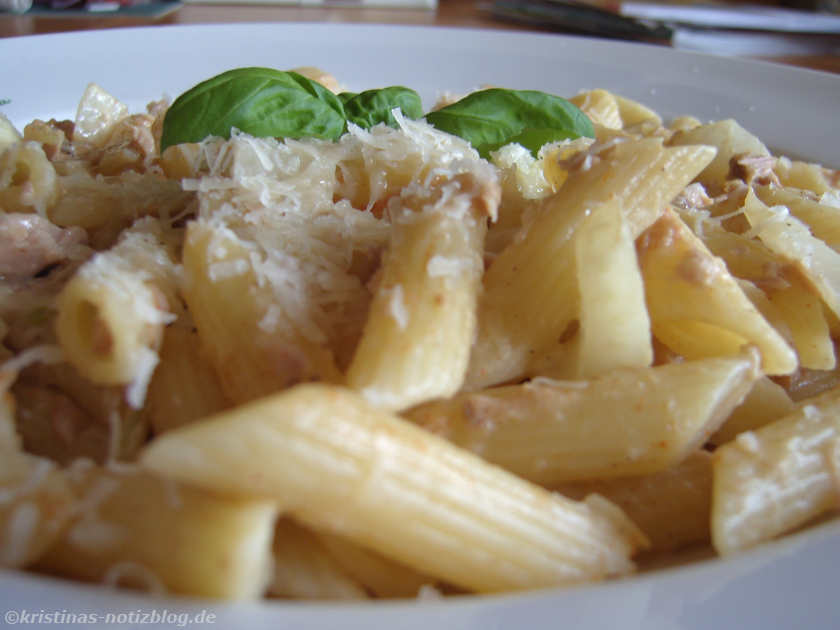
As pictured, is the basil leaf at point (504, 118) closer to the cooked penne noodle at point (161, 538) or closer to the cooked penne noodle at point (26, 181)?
the cooked penne noodle at point (26, 181)

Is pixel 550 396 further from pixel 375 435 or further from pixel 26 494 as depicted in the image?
pixel 26 494

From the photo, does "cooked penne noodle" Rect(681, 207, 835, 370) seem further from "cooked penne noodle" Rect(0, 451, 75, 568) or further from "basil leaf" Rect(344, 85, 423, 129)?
"cooked penne noodle" Rect(0, 451, 75, 568)

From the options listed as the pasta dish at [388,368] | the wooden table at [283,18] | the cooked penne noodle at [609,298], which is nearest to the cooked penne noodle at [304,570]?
the pasta dish at [388,368]

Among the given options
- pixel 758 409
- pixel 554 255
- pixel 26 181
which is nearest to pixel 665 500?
pixel 758 409

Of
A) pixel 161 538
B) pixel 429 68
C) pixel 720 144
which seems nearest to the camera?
pixel 161 538

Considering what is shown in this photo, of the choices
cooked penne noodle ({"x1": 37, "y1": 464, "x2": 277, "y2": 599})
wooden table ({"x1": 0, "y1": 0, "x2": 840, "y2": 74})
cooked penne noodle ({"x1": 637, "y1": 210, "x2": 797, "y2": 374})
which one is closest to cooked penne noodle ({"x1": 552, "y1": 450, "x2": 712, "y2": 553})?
cooked penne noodle ({"x1": 637, "y1": 210, "x2": 797, "y2": 374})

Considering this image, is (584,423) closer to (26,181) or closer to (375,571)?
(375,571)
